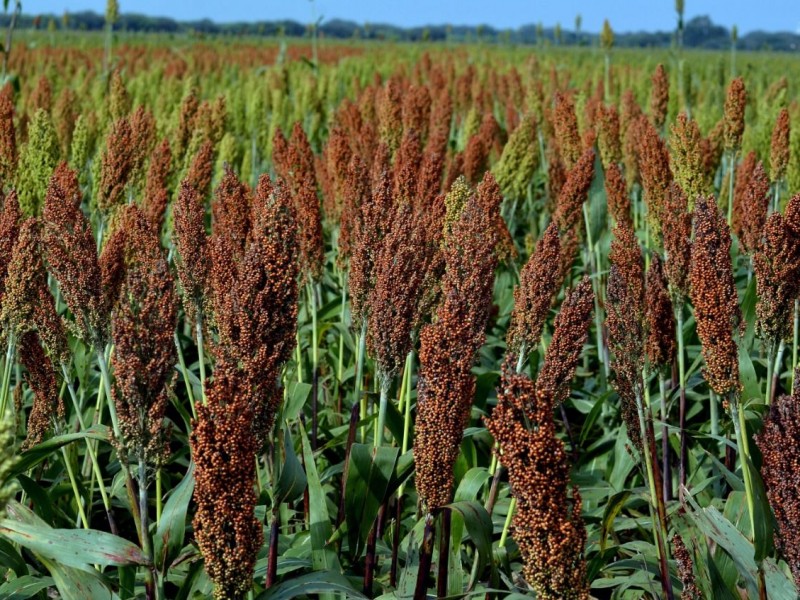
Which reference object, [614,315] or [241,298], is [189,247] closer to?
[241,298]

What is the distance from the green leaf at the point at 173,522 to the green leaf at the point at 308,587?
344 mm

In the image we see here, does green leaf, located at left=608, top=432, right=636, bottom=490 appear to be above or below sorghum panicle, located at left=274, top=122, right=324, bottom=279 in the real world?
below

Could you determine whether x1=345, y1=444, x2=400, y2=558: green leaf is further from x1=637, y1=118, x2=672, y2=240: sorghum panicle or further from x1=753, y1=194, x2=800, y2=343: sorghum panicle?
x1=637, y1=118, x2=672, y2=240: sorghum panicle

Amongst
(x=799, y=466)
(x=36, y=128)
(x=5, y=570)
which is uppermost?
(x=36, y=128)

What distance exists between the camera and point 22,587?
8.82ft

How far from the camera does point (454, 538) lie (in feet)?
9.82

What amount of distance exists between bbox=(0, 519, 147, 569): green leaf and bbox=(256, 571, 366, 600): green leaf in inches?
12.6

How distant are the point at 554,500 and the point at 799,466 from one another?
26.3 inches

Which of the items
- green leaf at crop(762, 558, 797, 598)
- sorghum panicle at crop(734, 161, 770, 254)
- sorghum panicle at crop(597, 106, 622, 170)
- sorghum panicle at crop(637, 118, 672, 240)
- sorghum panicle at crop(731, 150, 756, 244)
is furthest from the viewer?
sorghum panicle at crop(597, 106, 622, 170)

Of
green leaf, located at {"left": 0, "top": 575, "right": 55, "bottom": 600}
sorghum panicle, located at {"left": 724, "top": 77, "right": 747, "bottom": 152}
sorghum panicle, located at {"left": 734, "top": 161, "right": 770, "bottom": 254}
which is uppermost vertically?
sorghum panicle, located at {"left": 724, "top": 77, "right": 747, "bottom": 152}

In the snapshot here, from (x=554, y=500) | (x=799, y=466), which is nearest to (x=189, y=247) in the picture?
(x=554, y=500)

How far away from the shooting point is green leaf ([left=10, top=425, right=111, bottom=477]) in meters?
2.65

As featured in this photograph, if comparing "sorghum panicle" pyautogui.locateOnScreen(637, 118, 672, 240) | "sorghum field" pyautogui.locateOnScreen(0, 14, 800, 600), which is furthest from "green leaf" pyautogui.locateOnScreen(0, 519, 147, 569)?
"sorghum panicle" pyautogui.locateOnScreen(637, 118, 672, 240)

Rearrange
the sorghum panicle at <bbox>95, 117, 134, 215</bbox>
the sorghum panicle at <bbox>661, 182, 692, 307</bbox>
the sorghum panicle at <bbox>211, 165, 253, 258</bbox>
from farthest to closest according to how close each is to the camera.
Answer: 1. the sorghum panicle at <bbox>95, 117, 134, 215</bbox>
2. the sorghum panicle at <bbox>661, 182, 692, 307</bbox>
3. the sorghum panicle at <bbox>211, 165, 253, 258</bbox>
